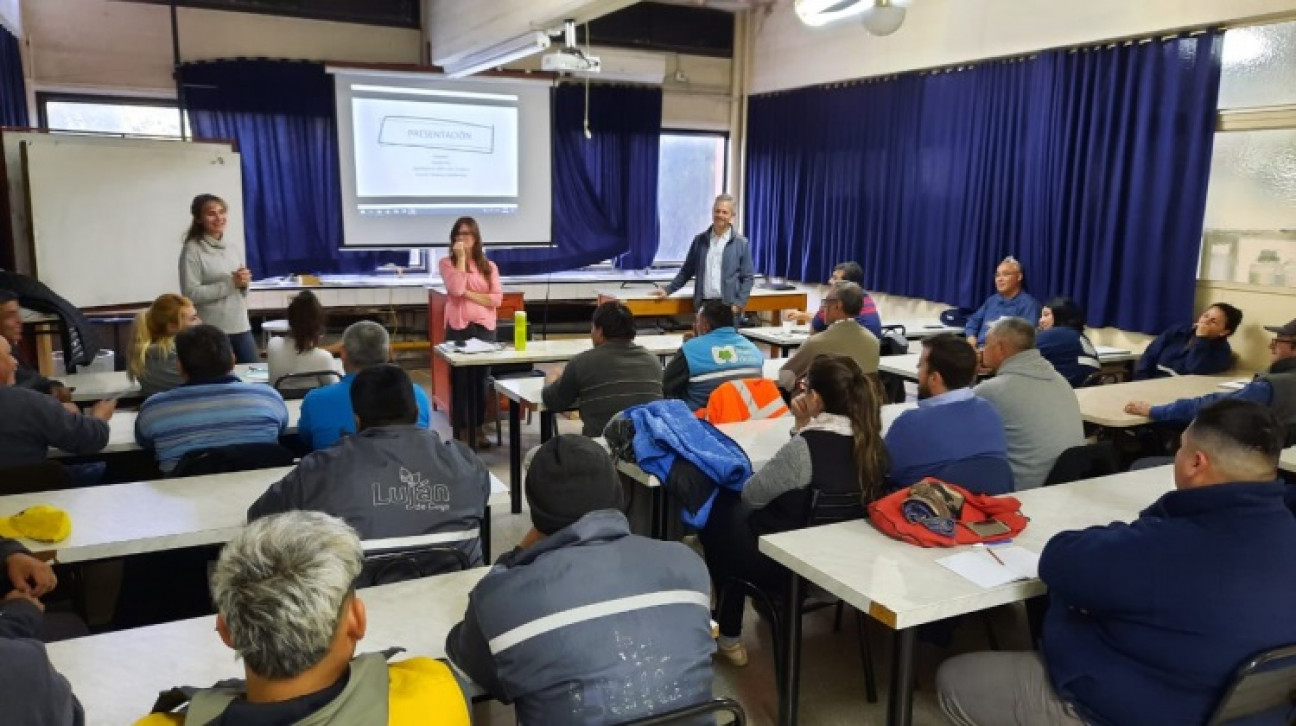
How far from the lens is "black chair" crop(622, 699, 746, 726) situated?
1.47 meters

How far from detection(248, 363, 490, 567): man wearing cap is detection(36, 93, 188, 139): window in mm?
5742

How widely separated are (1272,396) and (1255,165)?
234 centimetres

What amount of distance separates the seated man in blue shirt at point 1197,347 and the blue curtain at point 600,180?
496 cm

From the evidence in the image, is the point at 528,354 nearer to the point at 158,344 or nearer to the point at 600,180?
the point at 158,344

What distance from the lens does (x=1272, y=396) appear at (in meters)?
3.58

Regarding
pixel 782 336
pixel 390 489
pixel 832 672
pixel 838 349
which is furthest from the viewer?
pixel 782 336

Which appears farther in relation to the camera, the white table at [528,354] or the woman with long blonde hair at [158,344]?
the white table at [528,354]

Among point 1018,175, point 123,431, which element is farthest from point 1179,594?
A: point 1018,175

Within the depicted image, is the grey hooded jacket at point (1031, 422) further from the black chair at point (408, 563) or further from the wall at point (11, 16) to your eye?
the wall at point (11, 16)

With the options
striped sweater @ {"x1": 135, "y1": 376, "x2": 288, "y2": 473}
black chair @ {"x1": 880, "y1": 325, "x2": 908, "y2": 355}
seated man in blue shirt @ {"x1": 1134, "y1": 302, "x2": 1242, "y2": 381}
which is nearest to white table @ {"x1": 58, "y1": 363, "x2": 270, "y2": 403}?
striped sweater @ {"x1": 135, "y1": 376, "x2": 288, "y2": 473}

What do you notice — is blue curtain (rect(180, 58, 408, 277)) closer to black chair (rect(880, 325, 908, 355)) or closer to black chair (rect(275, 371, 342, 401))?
black chair (rect(275, 371, 342, 401))

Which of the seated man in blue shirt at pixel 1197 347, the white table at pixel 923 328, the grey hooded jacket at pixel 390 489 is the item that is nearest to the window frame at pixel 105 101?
the white table at pixel 923 328

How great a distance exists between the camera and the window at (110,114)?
6930mm

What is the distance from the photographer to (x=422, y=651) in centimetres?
175
